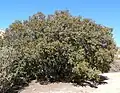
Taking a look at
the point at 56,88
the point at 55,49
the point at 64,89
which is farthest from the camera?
the point at 55,49

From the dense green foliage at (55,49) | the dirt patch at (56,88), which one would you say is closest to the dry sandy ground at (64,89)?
the dirt patch at (56,88)

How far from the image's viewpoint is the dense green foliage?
710 inches

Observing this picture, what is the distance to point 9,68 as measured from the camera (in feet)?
55.6

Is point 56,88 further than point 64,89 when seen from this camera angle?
Yes

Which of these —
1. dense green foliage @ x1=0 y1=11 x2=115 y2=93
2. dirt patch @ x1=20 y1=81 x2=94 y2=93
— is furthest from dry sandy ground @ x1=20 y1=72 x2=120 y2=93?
dense green foliage @ x1=0 y1=11 x2=115 y2=93

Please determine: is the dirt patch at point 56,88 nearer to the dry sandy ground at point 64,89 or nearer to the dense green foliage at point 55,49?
the dry sandy ground at point 64,89

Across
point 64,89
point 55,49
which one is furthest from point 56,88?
point 55,49

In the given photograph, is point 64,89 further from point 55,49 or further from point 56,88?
point 55,49

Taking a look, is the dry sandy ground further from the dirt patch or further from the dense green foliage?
the dense green foliage

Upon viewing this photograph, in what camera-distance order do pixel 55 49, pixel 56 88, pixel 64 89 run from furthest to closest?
pixel 55 49
pixel 56 88
pixel 64 89

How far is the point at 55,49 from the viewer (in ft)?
59.3

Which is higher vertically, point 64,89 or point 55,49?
point 55,49

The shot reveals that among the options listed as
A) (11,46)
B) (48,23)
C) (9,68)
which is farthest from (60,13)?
(9,68)

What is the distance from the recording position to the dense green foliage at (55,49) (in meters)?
18.0
